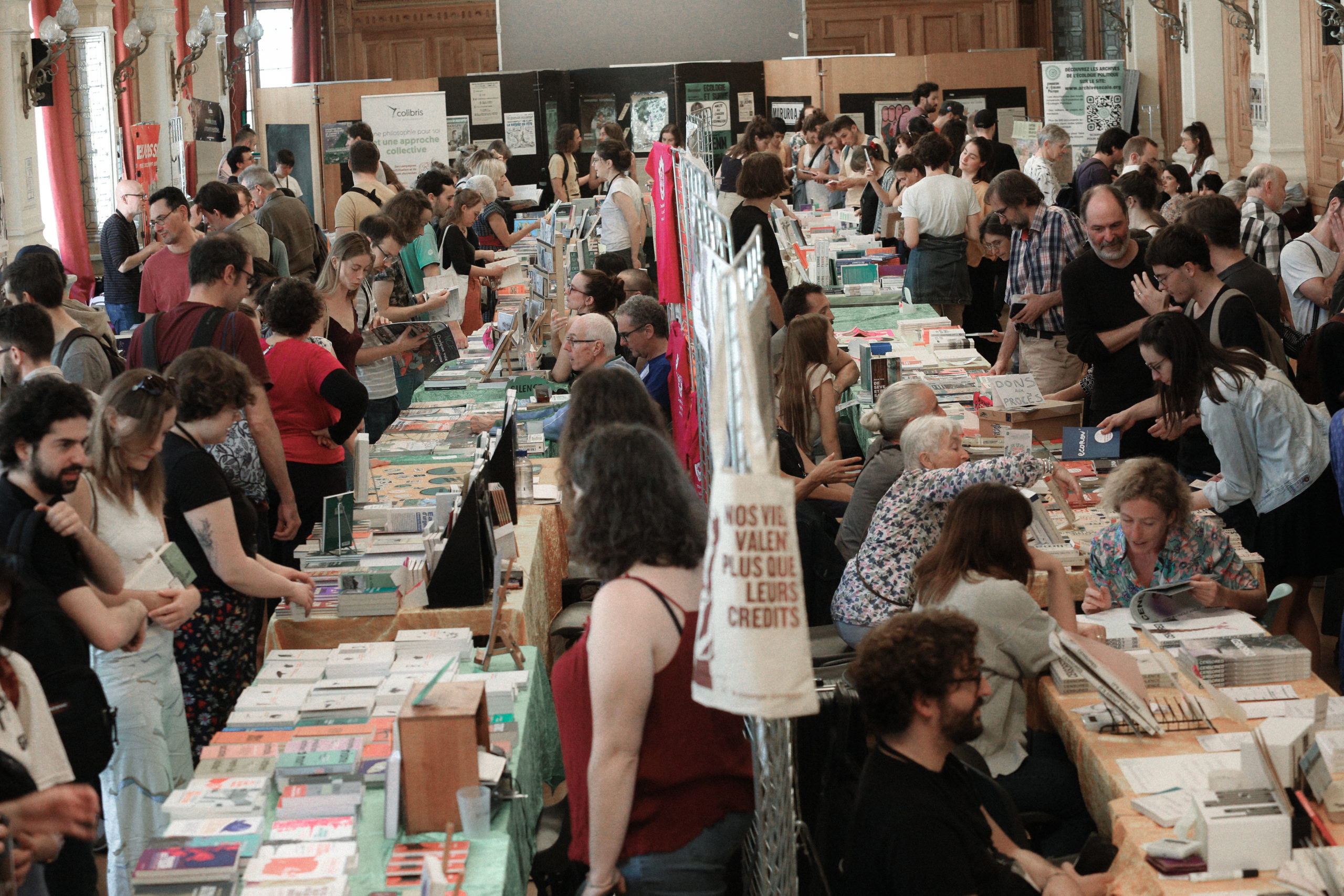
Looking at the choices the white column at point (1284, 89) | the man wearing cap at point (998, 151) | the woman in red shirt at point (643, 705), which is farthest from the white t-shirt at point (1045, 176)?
the woman in red shirt at point (643, 705)

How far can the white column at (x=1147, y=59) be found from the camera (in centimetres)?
1446

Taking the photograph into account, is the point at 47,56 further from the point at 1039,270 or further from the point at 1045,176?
the point at 1039,270

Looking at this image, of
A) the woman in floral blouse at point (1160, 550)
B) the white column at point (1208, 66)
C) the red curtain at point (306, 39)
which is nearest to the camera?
the woman in floral blouse at point (1160, 550)

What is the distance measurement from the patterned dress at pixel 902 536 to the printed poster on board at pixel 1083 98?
10760 mm

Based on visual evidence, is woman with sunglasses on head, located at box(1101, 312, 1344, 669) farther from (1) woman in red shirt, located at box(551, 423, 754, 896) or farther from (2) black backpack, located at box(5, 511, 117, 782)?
(2) black backpack, located at box(5, 511, 117, 782)

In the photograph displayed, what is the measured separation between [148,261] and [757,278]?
458 centimetres

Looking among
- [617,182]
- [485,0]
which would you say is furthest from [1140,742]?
[485,0]

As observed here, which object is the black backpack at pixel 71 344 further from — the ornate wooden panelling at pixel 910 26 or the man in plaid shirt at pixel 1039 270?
the ornate wooden panelling at pixel 910 26

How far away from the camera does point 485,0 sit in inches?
774

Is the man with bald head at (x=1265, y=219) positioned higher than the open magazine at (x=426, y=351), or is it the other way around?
the man with bald head at (x=1265, y=219)

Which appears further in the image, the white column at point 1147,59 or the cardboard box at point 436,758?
the white column at point 1147,59

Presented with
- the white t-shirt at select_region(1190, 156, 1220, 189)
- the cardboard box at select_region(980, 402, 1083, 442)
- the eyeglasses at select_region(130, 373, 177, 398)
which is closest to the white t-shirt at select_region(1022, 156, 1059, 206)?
the white t-shirt at select_region(1190, 156, 1220, 189)

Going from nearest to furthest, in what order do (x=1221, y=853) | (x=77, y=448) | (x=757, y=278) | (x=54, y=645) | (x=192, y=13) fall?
(x=757, y=278), (x=1221, y=853), (x=54, y=645), (x=77, y=448), (x=192, y=13)

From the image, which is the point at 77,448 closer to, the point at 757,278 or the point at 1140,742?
the point at 757,278
